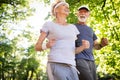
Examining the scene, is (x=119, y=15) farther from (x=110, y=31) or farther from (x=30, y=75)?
(x=30, y=75)

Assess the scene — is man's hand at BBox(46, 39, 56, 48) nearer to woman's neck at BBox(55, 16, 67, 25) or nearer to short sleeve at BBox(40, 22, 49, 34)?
short sleeve at BBox(40, 22, 49, 34)

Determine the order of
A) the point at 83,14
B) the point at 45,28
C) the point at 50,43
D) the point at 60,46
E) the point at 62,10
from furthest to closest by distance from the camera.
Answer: the point at 83,14
the point at 62,10
the point at 45,28
the point at 60,46
the point at 50,43

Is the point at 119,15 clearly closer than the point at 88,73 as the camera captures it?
No

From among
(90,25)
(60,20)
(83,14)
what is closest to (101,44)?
(83,14)

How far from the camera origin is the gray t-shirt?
4.73 metres

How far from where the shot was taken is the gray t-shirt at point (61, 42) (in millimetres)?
4727

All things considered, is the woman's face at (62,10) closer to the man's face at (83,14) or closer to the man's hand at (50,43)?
the man's hand at (50,43)

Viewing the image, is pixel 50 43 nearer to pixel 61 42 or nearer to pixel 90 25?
pixel 61 42

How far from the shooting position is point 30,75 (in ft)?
253

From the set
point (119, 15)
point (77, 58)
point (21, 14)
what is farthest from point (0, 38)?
point (77, 58)

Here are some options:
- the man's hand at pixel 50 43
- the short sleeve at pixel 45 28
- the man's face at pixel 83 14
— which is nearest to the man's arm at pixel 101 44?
the man's face at pixel 83 14

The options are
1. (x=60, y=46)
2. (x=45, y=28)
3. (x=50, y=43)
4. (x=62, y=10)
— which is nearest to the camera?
(x=50, y=43)

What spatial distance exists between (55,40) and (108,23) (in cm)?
1817

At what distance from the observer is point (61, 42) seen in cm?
482
